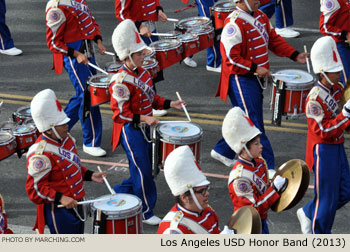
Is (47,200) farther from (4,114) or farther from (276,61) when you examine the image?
(276,61)

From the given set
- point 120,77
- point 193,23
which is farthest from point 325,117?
point 193,23

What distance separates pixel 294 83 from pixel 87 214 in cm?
309

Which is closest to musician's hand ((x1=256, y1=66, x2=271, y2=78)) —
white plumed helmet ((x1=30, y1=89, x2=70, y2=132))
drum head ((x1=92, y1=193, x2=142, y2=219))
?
drum head ((x1=92, y1=193, x2=142, y2=219))

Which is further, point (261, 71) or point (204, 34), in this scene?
point (204, 34)

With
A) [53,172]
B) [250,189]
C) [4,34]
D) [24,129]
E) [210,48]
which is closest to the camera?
[250,189]

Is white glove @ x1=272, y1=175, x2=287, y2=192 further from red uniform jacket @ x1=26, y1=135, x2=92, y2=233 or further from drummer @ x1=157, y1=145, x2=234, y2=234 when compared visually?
red uniform jacket @ x1=26, y1=135, x2=92, y2=233

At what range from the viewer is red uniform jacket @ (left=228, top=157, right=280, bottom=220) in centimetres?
688

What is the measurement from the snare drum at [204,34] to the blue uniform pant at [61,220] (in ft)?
14.4

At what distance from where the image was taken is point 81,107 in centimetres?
1026

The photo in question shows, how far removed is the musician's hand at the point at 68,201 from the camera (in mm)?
7340

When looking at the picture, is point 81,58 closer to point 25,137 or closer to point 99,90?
point 99,90

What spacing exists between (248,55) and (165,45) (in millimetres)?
1847

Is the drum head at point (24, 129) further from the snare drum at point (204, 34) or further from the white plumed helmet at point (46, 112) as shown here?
the snare drum at point (204, 34)

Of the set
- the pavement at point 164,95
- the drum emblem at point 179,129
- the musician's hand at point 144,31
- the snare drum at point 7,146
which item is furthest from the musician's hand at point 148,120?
the musician's hand at point 144,31
